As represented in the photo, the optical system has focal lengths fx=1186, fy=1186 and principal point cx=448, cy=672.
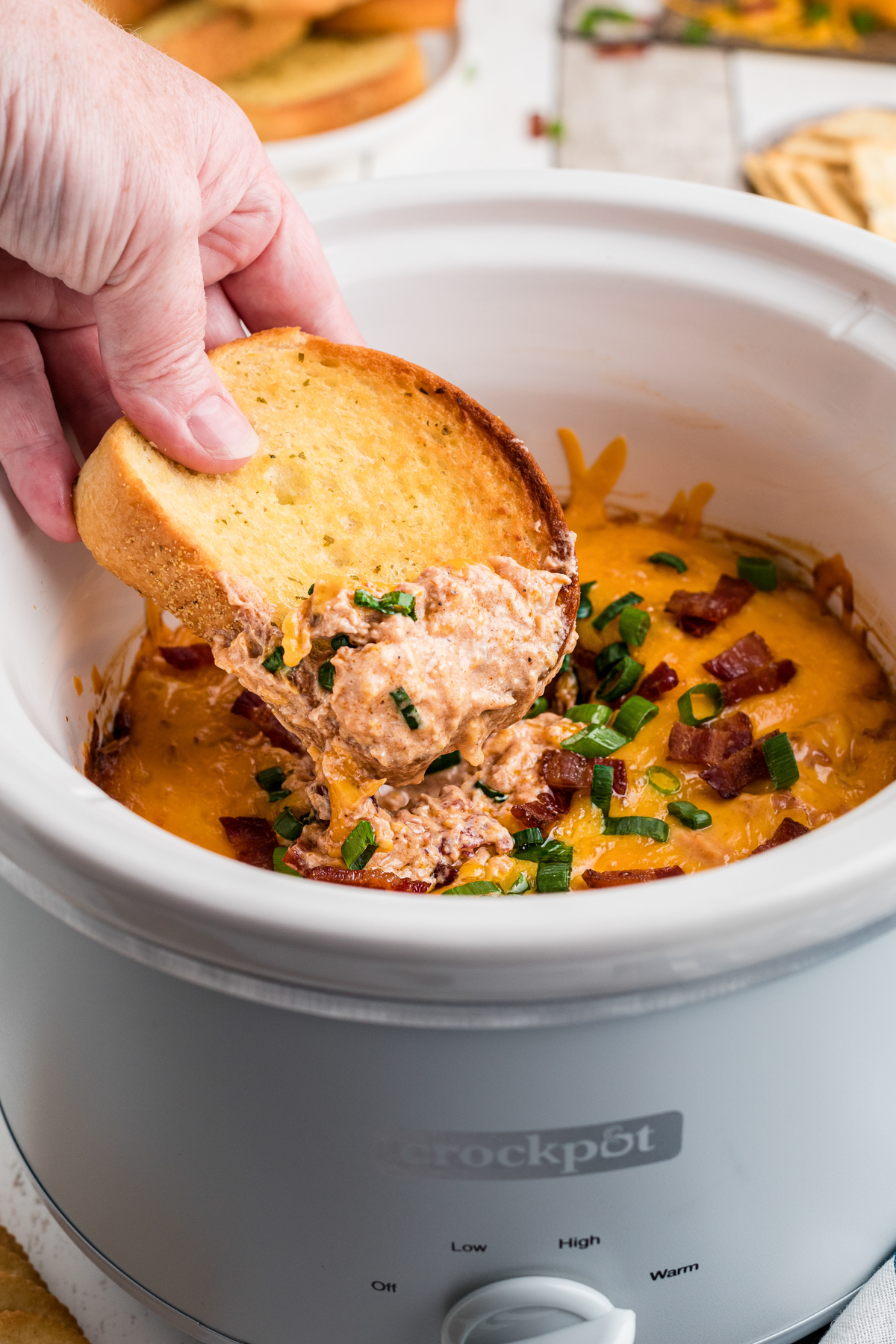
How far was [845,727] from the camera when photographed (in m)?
1.64

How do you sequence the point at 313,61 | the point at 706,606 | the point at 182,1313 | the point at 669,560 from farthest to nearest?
the point at 313,61 < the point at 669,560 < the point at 706,606 < the point at 182,1313

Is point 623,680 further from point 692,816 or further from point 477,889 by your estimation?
point 477,889

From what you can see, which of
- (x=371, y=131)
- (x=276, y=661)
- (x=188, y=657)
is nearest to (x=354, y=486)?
(x=276, y=661)

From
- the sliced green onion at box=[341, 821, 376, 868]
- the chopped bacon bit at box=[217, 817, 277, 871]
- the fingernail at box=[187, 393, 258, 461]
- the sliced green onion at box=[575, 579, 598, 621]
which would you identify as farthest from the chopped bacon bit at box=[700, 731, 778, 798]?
the fingernail at box=[187, 393, 258, 461]

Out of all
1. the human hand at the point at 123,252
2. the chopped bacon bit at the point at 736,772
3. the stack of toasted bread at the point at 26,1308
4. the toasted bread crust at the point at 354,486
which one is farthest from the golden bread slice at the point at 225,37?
the stack of toasted bread at the point at 26,1308

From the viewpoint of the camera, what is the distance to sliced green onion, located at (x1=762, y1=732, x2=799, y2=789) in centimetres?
153

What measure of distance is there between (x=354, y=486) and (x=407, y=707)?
0.40 m

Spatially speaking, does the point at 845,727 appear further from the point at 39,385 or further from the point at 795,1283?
the point at 39,385

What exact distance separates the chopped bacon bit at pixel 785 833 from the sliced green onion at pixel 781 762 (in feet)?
0.24

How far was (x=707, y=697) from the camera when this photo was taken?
168cm

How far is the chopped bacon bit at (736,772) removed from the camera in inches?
60.6

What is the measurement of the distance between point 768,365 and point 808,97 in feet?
8.60

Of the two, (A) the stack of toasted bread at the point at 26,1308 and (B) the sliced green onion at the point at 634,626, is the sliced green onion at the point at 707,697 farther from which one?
(A) the stack of toasted bread at the point at 26,1308


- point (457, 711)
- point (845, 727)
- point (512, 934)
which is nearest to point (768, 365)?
point (845, 727)
